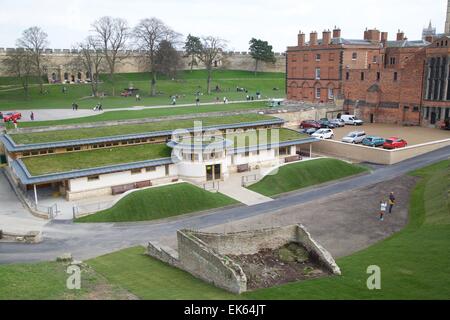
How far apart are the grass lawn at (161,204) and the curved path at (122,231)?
2.55 ft

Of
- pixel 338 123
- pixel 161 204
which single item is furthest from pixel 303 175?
pixel 338 123

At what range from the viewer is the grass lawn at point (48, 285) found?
1563 centimetres

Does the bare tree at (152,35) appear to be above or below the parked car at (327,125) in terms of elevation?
above

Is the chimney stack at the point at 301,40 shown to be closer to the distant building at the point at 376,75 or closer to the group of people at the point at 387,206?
the distant building at the point at 376,75

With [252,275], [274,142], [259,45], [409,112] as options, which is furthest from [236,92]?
[252,275]

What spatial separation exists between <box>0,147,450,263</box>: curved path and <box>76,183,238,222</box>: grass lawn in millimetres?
777

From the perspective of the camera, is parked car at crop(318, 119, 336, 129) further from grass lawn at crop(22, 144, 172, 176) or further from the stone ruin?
the stone ruin

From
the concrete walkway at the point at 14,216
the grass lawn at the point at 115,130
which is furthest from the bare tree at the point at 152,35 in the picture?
the concrete walkway at the point at 14,216

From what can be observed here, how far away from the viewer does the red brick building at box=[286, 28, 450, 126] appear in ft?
181

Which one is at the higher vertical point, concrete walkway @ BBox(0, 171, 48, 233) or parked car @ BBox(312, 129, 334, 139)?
parked car @ BBox(312, 129, 334, 139)

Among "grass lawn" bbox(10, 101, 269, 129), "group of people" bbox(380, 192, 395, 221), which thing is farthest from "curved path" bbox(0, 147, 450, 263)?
"grass lawn" bbox(10, 101, 269, 129)
